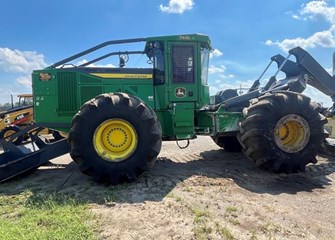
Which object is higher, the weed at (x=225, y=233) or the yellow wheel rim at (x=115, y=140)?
the yellow wheel rim at (x=115, y=140)

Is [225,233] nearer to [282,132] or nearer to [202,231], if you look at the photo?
[202,231]

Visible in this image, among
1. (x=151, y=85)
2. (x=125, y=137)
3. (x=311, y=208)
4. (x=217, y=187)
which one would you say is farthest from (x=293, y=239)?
(x=151, y=85)

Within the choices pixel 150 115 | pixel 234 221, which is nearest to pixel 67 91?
pixel 150 115

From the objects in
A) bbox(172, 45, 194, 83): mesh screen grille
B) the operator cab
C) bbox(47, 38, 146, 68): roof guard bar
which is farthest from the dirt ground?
bbox(47, 38, 146, 68): roof guard bar

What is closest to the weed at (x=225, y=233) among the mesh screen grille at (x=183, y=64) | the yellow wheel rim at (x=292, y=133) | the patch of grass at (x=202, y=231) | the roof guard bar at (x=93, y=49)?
the patch of grass at (x=202, y=231)

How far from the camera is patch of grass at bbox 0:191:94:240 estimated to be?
3738 mm

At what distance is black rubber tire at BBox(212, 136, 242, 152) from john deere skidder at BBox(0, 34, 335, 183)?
4.40 feet

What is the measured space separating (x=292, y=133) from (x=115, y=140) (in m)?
3.88

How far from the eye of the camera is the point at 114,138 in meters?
6.16

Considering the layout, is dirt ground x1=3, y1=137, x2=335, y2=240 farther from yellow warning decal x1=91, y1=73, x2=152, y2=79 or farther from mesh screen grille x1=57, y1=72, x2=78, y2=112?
yellow warning decal x1=91, y1=73, x2=152, y2=79

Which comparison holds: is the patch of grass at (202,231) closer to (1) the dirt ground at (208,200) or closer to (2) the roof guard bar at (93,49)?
(1) the dirt ground at (208,200)

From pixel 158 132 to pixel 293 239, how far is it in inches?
118

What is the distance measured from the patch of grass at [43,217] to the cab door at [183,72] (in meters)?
3.44

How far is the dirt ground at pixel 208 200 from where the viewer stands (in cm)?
399
